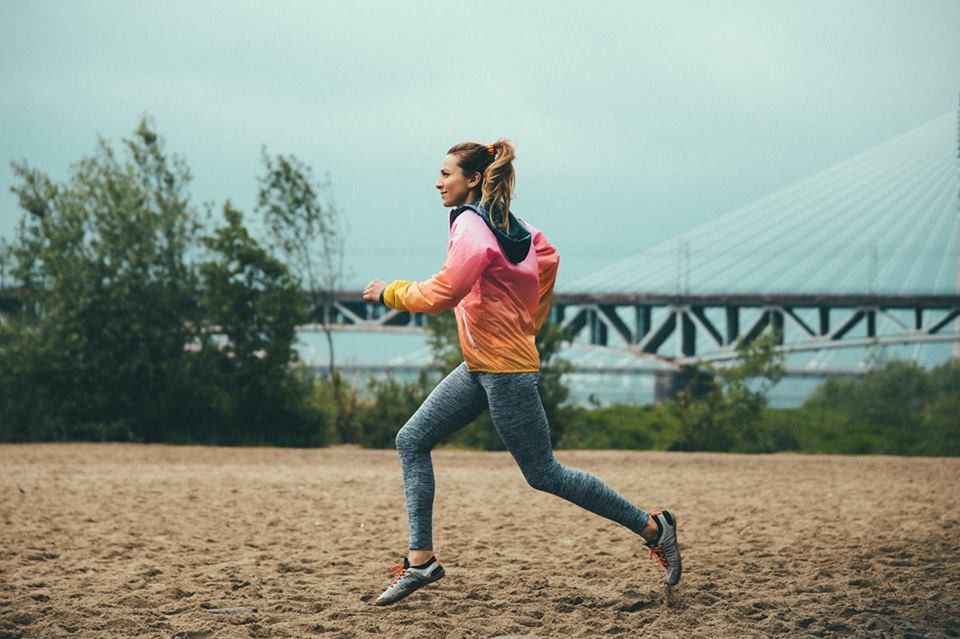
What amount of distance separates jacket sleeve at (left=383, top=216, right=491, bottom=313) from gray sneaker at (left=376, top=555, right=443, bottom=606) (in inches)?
41.8

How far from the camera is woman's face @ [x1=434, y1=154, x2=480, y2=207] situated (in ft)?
13.9

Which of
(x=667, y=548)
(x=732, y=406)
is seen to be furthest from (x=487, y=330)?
(x=732, y=406)

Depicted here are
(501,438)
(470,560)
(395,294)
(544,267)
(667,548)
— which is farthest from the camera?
(470,560)

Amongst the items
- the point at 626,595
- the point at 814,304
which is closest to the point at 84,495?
the point at 626,595

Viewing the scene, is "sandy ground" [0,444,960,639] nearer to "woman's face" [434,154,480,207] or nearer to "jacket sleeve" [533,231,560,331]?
"jacket sleeve" [533,231,560,331]

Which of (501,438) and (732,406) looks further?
(732,406)

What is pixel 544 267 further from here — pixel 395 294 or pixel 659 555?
pixel 659 555

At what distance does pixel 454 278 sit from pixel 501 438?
670 millimetres

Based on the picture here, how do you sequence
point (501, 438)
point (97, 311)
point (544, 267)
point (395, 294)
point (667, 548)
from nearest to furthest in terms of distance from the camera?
point (395, 294) < point (501, 438) < point (544, 267) < point (667, 548) < point (97, 311)

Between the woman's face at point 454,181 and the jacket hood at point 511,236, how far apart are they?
90 mm

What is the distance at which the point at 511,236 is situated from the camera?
13.4 ft

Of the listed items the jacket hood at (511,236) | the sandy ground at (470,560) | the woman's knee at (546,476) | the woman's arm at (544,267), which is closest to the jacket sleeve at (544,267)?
the woman's arm at (544,267)

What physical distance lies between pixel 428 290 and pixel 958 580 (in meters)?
2.93

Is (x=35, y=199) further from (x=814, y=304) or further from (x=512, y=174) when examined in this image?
(x=814, y=304)
